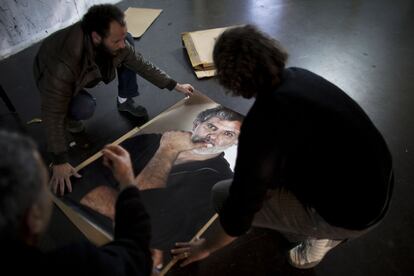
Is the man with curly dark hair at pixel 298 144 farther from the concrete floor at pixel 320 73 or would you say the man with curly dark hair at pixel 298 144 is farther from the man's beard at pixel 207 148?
the man's beard at pixel 207 148

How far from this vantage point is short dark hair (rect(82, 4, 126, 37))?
4.44 feet

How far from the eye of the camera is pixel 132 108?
197cm

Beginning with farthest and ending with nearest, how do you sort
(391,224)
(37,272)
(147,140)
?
A: (147,140) → (391,224) → (37,272)

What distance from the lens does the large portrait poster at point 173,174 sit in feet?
4.39

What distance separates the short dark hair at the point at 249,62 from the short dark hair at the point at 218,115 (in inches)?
32.9

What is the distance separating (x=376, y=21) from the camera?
284 centimetres

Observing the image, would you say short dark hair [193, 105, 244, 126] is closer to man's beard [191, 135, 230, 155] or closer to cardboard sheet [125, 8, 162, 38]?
man's beard [191, 135, 230, 155]

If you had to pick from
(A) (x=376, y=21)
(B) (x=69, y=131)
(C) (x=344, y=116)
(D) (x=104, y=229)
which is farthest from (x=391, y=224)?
Result: (A) (x=376, y=21)

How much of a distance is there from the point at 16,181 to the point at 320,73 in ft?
7.26

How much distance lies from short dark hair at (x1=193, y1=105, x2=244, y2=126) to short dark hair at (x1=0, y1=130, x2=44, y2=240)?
1.21 meters

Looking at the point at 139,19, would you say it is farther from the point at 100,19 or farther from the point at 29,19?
the point at 100,19

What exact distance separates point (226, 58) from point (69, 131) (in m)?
1.31

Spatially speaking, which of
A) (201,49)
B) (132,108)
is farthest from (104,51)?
(201,49)

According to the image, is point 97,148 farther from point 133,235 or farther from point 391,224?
point 391,224
